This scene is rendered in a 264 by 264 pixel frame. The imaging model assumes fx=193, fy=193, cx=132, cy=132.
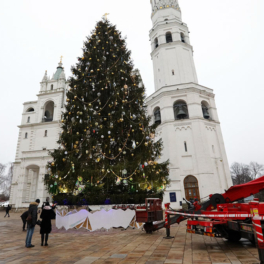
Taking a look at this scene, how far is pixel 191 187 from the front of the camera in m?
21.7

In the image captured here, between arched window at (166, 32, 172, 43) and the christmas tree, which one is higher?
arched window at (166, 32, 172, 43)

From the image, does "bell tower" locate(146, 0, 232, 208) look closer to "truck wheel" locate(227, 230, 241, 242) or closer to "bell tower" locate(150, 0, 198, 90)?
"bell tower" locate(150, 0, 198, 90)

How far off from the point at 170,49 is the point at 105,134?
2246cm

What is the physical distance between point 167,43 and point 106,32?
16800mm

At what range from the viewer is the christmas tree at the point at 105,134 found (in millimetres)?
10492

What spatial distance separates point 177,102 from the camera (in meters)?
26.1

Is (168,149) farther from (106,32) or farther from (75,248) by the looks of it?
(75,248)

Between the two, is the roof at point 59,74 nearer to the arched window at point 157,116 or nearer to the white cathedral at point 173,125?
the white cathedral at point 173,125

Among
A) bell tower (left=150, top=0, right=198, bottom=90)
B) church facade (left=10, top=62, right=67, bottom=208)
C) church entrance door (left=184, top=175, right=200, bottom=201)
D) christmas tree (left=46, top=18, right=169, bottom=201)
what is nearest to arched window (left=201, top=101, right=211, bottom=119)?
bell tower (left=150, top=0, right=198, bottom=90)

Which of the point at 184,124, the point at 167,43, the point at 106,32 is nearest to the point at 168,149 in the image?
the point at 184,124

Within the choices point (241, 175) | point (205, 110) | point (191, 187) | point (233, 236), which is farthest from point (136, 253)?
point (241, 175)

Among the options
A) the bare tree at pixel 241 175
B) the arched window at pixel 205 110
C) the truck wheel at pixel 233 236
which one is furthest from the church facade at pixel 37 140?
the bare tree at pixel 241 175

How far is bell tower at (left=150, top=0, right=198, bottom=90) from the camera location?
27453 millimetres

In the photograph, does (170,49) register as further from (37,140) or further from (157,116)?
(37,140)
